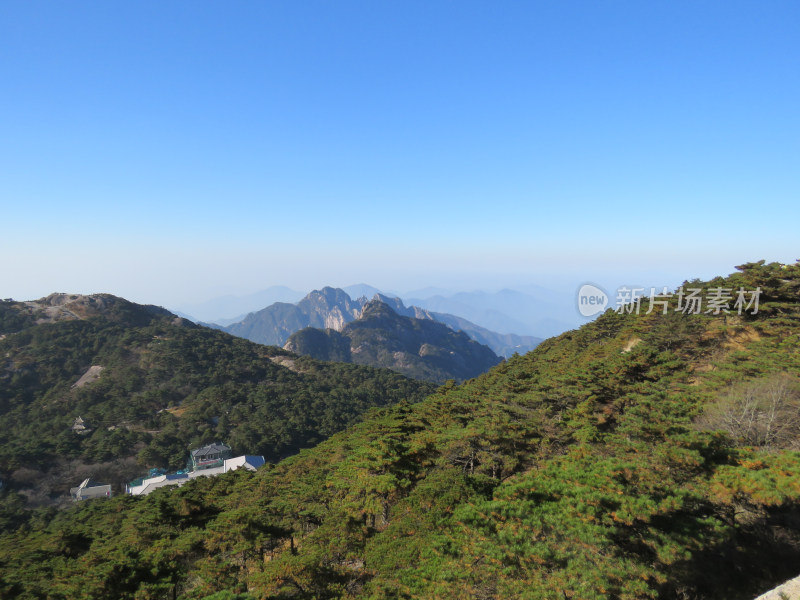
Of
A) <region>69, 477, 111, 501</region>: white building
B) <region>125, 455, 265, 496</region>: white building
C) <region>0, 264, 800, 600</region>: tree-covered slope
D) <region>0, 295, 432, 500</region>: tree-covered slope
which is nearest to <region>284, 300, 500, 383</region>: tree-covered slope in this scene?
<region>0, 295, 432, 500</region>: tree-covered slope

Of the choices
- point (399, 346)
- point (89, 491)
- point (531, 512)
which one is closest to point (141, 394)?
point (89, 491)

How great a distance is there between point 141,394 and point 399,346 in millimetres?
108200

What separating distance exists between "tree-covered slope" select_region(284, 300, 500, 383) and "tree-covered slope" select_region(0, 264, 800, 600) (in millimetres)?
116745

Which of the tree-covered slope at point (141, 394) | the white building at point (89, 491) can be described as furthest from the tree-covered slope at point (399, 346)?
the white building at point (89, 491)

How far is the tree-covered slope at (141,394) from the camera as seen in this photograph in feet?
139

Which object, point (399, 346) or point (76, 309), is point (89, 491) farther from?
point (399, 346)

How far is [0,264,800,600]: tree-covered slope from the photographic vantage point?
711 centimetres

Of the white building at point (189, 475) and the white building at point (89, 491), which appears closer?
the white building at point (189, 475)

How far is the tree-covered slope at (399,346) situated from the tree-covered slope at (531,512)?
116745 millimetres

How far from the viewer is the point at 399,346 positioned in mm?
156375

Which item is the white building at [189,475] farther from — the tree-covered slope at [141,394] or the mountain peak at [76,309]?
→ the mountain peak at [76,309]

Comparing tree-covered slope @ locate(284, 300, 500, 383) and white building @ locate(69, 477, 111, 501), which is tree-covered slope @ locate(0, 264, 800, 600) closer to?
white building @ locate(69, 477, 111, 501)

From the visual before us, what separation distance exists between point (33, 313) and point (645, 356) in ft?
337

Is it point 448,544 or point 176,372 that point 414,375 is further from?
point 448,544
